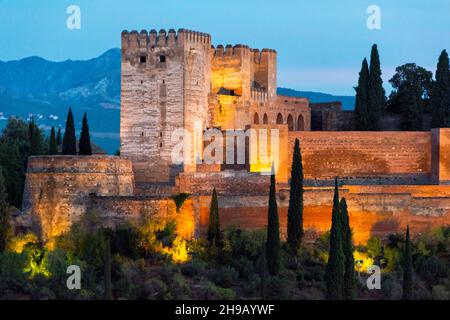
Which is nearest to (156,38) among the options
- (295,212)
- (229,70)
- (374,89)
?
(229,70)

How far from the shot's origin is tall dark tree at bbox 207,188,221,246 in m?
34.0

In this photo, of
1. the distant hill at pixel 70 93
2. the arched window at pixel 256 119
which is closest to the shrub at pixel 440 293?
the arched window at pixel 256 119

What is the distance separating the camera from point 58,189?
1356 inches

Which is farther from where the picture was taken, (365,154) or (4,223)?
(365,154)

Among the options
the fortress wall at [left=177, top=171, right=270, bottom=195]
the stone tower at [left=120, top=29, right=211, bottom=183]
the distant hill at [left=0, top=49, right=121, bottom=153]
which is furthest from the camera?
the distant hill at [left=0, top=49, right=121, bottom=153]

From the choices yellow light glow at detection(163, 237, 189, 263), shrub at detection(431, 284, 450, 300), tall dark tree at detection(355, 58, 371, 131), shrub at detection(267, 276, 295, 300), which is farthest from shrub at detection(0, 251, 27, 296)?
tall dark tree at detection(355, 58, 371, 131)

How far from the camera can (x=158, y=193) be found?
36188 millimetres

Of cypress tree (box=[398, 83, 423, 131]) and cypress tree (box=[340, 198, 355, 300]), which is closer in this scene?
cypress tree (box=[340, 198, 355, 300])

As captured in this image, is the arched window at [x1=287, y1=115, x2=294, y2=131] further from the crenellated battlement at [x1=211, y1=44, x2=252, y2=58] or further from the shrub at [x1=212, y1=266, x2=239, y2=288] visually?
the shrub at [x1=212, y1=266, x2=239, y2=288]

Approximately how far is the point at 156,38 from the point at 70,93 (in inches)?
3343

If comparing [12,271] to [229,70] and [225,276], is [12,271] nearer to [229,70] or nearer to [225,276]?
[225,276]

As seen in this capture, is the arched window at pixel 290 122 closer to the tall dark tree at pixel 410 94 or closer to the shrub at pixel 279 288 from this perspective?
the tall dark tree at pixel 410 94

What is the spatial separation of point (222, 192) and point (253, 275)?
438cm

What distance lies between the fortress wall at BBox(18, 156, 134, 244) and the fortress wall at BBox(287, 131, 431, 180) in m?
8.31
